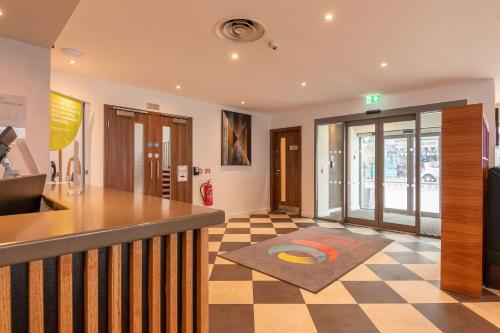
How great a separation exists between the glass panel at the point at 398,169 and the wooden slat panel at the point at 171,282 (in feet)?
16.4

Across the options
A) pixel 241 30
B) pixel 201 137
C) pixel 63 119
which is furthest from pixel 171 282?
pixel 201 137

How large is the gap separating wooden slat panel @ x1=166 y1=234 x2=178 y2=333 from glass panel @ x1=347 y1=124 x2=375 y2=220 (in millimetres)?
5146

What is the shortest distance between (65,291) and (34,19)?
8.27ft

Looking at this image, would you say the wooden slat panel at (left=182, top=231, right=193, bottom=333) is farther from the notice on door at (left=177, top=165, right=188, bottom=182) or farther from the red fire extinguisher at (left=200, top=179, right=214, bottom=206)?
the red fire extinguisher at (left=200, top=179, right=214, bottom=206)

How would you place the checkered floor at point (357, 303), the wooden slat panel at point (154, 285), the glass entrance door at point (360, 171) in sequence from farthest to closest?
the glass entrance door at point (360, 171)
the checkered floor at point (357, 303)
the wooden slat panel at point (154, 285)

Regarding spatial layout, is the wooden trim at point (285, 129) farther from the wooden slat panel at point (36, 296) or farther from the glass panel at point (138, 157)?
the wooden slat panel at point (36, 296)

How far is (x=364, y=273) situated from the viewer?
9.45ft

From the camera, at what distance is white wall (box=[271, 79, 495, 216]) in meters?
3.97

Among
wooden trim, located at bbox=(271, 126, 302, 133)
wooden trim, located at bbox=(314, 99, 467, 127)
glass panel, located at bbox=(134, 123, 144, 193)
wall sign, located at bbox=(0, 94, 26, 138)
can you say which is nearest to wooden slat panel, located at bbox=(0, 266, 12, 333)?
wall sign, located at bbox=(0, 94, 26, 138)

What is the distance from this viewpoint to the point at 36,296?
0.65m

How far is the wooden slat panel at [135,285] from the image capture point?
805 millimetres

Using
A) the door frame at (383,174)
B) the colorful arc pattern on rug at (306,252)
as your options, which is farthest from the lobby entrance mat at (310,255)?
the door frame at (383,174)

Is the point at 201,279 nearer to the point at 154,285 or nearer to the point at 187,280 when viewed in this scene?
the point at 187,280

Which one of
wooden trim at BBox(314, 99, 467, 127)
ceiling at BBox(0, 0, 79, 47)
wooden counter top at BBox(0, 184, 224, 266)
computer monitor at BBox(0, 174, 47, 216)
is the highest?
ceiling at BBox(0, 0, 79, 47)
